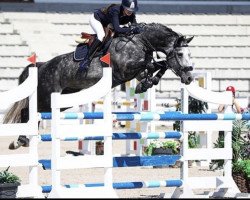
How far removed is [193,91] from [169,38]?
3.14 ft

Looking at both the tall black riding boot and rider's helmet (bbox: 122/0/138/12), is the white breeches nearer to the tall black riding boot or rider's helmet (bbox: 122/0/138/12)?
the tall black riding boot

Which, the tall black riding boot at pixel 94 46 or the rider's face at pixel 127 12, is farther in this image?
the tall black riding boot at pixel 94 46

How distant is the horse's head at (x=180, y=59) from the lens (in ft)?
27.3

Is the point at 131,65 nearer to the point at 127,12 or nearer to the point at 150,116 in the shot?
the point at 127,12

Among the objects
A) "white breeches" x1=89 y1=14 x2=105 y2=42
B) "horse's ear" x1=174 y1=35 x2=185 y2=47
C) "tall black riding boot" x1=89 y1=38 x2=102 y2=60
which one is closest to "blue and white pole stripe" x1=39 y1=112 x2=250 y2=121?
"horse's ear" x1=174 y1=35 x2=185 y2=47

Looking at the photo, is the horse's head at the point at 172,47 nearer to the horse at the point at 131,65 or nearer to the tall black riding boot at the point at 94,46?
the horse at the point at 131,65

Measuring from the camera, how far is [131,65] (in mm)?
8594

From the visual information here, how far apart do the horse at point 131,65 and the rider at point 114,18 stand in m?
0.12

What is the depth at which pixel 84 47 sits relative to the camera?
906cm

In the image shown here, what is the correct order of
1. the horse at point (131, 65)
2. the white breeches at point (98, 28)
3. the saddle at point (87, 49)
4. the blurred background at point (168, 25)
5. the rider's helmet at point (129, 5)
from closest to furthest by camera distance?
the horse at point (131, 65) → the rider's helmet at point (129, 5) → the saddle at point (87, 49) → the white breeches at point (98, 28) → the blurred background at point (168, 25)

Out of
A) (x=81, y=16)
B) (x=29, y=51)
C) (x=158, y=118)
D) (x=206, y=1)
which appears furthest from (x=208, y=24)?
(x=158, y=118)

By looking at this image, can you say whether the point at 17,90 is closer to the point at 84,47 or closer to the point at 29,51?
the point at 84,47

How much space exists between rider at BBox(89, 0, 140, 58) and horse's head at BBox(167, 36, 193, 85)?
20.2 inches

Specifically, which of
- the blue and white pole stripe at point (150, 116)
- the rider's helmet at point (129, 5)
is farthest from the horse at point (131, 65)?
the blue and white pole stripe at point (150, 116)
